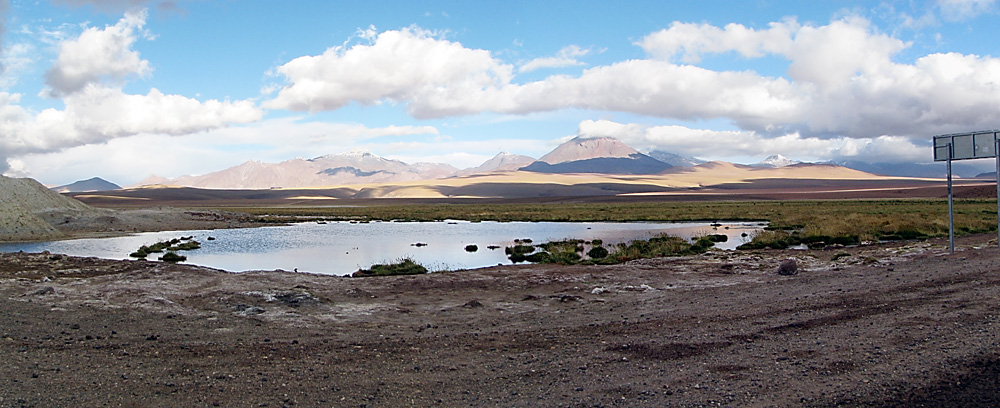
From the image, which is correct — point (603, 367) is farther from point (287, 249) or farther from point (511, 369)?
point (287, 249)

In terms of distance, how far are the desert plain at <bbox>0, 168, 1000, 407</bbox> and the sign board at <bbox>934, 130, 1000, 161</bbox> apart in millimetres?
3129

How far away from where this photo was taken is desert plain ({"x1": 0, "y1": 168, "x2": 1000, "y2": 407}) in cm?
688

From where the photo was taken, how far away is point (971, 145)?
61.1ft

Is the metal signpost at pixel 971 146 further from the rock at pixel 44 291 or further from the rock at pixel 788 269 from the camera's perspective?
the rock at pixel 44 291

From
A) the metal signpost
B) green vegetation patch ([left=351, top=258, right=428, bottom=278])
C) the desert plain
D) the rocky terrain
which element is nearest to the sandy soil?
the desert plain

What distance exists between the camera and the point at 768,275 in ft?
57.6

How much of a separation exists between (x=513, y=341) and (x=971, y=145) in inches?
646

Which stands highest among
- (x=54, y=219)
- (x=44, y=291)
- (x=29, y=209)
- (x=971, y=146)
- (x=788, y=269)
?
(x=971, y=146)

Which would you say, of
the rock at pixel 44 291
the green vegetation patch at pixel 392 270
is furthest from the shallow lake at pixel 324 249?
the rock at pixel 44 291

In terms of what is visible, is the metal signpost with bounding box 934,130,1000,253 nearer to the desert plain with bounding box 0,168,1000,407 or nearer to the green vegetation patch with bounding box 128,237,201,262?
the desert plain with bounding box 0,168,1000,407

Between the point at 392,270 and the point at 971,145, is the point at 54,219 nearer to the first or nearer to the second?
the point at 392,270

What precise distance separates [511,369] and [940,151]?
17.6 m

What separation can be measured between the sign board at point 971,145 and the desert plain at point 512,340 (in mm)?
3129

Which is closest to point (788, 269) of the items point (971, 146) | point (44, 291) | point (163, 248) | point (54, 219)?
point (971, 146)
